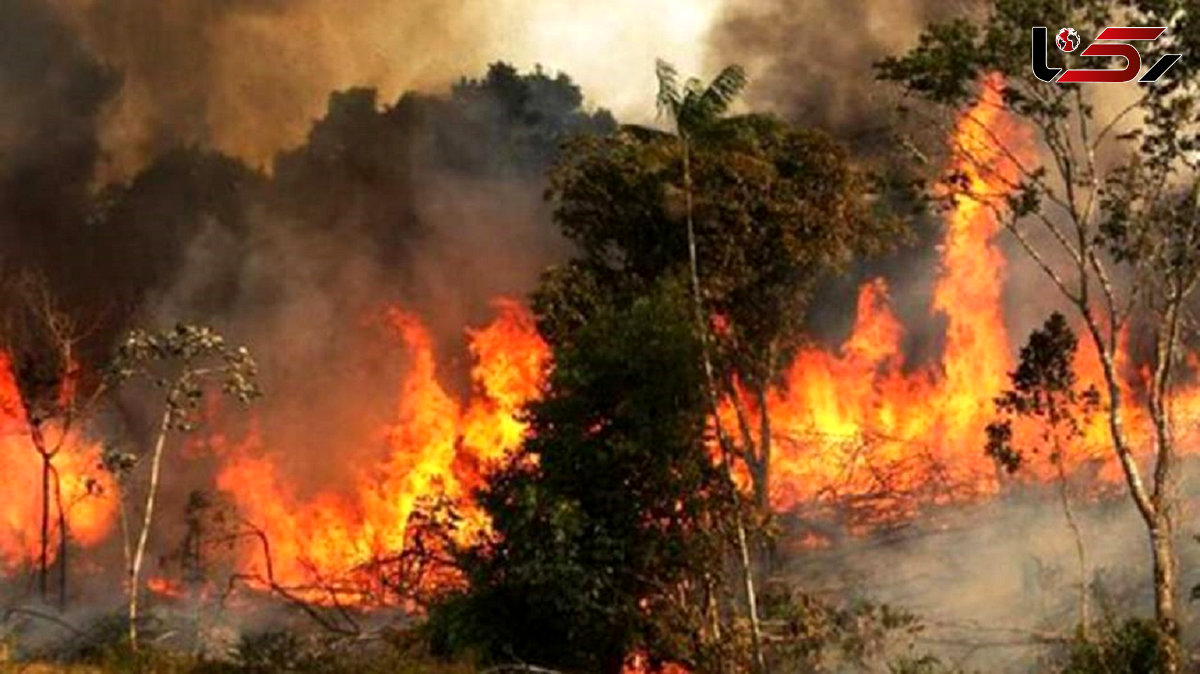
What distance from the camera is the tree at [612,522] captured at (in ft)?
76.3

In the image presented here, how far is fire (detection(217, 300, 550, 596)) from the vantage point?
5341cm

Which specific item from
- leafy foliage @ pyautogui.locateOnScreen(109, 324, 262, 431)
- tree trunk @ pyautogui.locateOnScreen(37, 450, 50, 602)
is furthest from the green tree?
tree trunk @ pyautogui.locateOnScreen(37, 450, 50, 602)

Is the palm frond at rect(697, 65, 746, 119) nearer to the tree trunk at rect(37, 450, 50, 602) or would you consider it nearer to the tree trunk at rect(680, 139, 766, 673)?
the tree trunk at rect(680, 139, 766, 673)

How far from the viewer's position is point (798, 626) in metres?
24.4

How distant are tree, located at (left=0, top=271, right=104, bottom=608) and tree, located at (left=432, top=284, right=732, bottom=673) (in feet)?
74.1

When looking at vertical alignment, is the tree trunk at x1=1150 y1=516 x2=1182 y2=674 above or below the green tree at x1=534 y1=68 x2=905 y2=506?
below

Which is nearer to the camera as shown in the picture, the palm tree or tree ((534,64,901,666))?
the palm tree

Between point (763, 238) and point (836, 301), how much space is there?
26.4m

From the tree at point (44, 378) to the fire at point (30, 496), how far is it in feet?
1.48

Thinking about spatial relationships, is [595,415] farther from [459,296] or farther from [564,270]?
[459,296]

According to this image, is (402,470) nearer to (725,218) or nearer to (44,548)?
(44,548)

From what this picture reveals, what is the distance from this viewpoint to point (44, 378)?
47.0m

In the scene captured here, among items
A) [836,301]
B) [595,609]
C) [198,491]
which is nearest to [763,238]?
[595,609]

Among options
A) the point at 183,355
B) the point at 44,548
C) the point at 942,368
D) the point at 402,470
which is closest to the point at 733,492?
the point at 183,355
